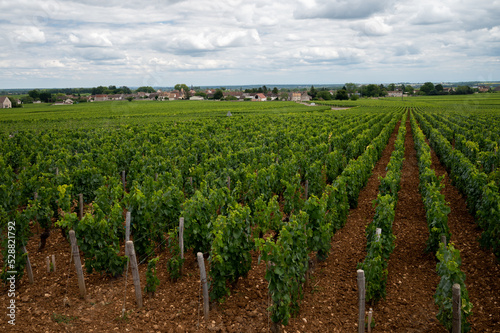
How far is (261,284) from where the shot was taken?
7320mm

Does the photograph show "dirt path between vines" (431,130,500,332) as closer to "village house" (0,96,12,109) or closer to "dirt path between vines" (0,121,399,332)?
"dirt path between vines" (0,121,399,332)

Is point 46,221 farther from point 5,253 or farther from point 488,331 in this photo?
point 488,331

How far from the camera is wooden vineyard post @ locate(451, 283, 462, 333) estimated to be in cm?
496

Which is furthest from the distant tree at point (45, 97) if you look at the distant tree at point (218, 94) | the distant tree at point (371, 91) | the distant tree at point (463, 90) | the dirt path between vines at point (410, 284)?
the distant tree at point (463, 90)

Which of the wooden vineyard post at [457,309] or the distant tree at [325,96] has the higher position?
the distant tree at [325,96]

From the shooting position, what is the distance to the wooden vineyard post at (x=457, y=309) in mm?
4963

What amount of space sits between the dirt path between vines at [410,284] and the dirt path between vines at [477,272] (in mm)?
674

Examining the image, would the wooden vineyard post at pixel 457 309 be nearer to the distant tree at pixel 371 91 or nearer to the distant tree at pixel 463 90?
the distant tree at pixel 463 90

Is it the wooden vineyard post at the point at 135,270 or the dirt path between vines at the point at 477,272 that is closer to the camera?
the dirt path between vines at the point at 477,272

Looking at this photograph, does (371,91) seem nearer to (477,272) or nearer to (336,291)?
(477,272)

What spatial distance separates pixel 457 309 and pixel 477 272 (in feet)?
11.3

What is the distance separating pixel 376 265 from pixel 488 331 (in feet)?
6.44

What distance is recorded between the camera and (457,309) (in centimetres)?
503

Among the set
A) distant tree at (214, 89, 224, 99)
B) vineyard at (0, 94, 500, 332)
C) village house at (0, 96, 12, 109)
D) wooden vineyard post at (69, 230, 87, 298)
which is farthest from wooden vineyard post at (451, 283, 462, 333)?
distant tree at (214, 89, 224, 99)
